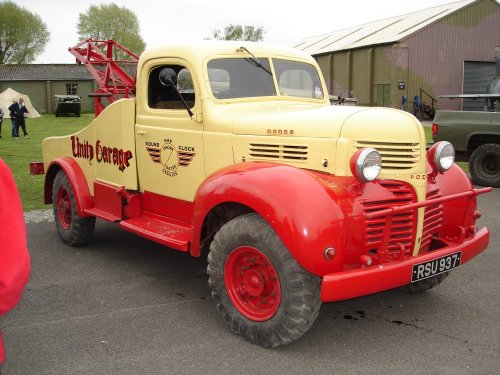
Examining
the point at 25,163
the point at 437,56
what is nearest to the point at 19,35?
the point at 437,56

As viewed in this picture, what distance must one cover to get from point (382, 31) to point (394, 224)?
36525 millimetres

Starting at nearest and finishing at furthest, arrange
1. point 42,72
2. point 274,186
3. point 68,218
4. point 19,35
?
point 274,186 < point 68,218 < point 42,72 < point 19,35

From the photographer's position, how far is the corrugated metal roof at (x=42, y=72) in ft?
168

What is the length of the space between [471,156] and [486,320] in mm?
6696

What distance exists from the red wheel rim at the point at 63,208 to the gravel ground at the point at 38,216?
1310 mm

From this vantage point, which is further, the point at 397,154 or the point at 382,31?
the point at 382,31

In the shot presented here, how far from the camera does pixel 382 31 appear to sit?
37.7 metres

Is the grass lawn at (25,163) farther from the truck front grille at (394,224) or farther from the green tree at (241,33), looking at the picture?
the green tree at (241,33)

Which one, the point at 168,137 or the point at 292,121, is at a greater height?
the point at 292,121

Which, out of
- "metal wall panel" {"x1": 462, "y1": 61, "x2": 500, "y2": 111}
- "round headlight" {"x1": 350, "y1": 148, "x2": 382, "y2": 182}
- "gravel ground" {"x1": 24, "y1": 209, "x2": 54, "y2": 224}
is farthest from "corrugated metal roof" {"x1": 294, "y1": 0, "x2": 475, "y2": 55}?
"round headlight" {"x1": 350, "y1": 148, "x2": 382, "y2": 182}

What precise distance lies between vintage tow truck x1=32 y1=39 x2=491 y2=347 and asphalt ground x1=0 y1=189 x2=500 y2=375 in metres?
0.23

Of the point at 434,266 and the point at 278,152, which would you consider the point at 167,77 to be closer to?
the point at 278,152

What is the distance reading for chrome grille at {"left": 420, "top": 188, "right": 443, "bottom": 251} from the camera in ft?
13.2

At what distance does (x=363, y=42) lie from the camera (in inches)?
1465
